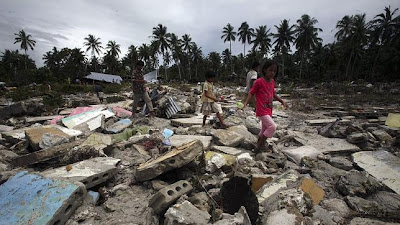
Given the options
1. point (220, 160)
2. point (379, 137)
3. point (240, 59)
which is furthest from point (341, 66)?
point (220, 160)

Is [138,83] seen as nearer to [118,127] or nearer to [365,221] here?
[118,127]

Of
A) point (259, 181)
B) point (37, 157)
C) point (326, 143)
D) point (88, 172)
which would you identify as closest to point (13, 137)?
point (37, 157)

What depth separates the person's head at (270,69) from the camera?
2.93m

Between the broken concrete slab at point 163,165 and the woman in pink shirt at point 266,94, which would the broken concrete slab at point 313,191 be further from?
the broken concrete slab at point 163,165

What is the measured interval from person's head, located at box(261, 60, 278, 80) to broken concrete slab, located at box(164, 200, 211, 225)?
82.6 inches

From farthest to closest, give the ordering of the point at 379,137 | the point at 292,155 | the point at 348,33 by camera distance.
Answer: the point at 348,33, the point at 379,137, the point at 292,155

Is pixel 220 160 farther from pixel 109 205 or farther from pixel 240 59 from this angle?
pixel 240 59

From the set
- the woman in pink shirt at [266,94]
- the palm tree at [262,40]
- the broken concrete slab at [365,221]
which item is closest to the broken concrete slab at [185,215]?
the broken concrete slab at [365,221]

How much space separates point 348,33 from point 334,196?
46345 millimetres

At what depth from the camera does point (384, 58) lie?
34281 mm

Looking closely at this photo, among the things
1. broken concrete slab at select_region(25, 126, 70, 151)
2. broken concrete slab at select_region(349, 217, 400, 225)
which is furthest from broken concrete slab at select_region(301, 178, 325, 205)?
broken concrete slab at select_region(25, 126, 70, 151)

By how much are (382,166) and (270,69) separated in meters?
1.78

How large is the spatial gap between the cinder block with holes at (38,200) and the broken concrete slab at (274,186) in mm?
1598

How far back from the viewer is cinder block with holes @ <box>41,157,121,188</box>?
203 centimetres
